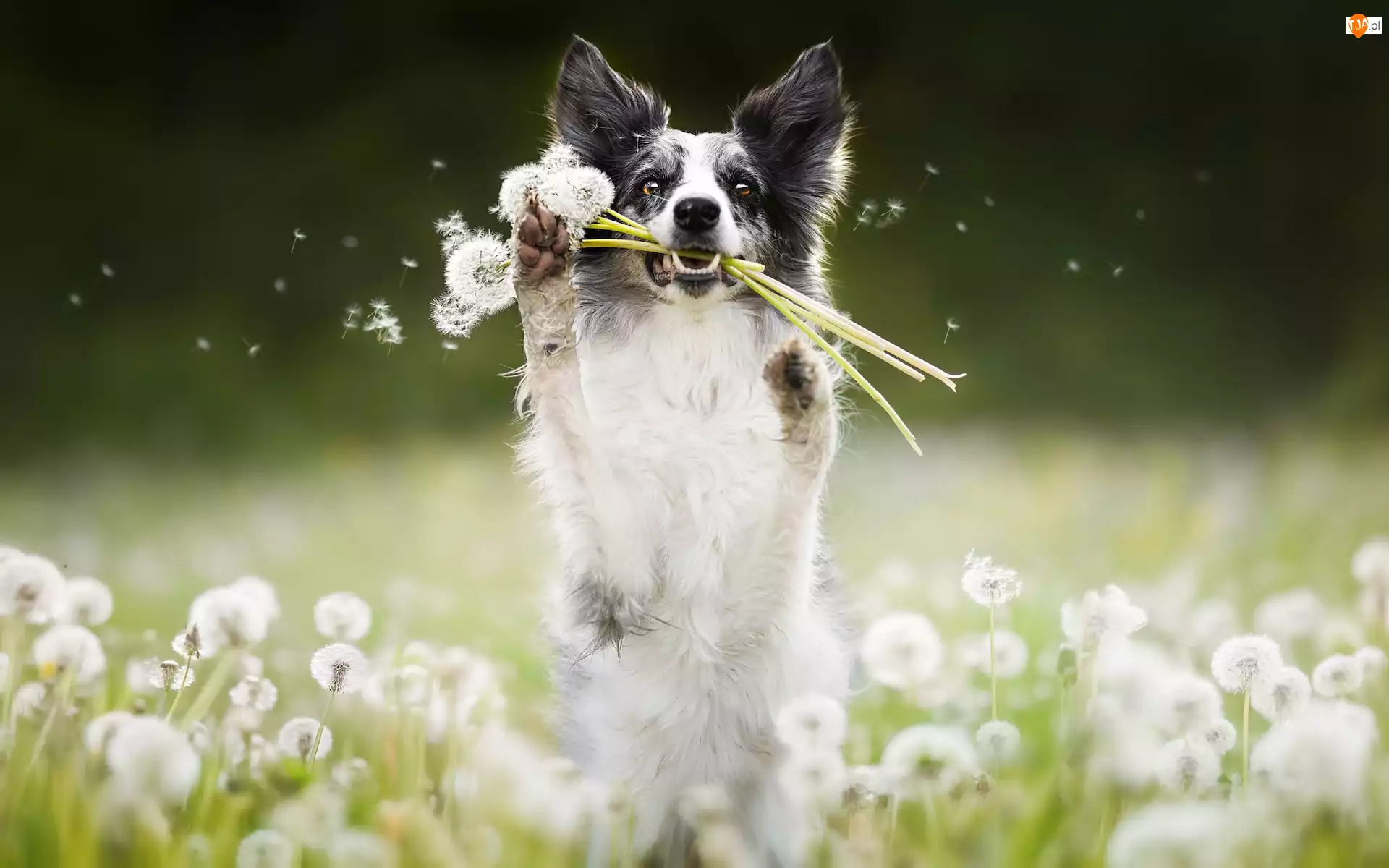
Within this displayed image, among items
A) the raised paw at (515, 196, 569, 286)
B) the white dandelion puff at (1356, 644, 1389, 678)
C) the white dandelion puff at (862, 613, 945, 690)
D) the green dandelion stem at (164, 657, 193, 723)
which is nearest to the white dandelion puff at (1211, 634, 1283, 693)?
the white dandelion puff at (1356, 644, 1389, 678)

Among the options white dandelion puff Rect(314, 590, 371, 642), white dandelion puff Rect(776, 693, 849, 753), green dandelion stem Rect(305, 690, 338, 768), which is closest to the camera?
white dandelion puff Rect(776, 693, 849, 753)

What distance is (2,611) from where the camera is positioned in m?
2.40

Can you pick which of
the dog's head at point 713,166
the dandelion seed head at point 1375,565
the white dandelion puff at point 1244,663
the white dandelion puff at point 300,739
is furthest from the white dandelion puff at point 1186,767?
the white dandelion puff at point 300,739

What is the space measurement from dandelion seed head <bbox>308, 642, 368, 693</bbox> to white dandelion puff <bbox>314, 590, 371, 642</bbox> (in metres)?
0.29

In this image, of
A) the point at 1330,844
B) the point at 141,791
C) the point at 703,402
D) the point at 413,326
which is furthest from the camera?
the point at 413,326

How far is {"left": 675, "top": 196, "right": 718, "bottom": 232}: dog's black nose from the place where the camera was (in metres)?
2.42

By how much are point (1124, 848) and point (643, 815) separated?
3.91ft

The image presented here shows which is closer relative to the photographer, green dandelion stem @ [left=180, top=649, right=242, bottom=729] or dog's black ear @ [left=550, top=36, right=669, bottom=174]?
green dandelion stem @ [left=180, top=649, right=242, bottom=729]

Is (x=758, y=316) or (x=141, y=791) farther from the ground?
(x=758, y=316)

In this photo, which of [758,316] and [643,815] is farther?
[758,316]

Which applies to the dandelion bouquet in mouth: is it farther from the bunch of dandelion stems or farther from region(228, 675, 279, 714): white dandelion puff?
region(228, 675, 279, 714): white dandelion puff

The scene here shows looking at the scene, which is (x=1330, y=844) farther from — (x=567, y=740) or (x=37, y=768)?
(x=37, y=768)

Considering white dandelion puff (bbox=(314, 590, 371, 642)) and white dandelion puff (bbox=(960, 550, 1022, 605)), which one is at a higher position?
white dandelion puff (bbox=(960, 550, 1022, 605))

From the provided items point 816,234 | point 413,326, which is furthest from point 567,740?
point 413,326
